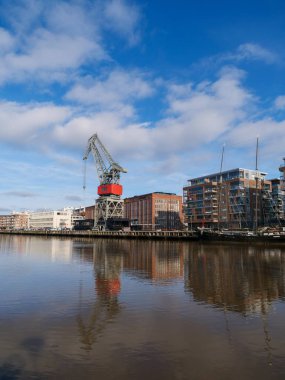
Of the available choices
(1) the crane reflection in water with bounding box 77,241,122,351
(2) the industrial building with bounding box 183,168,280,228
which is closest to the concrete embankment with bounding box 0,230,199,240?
(2) the industrial building with bounding box 183,168,280,228

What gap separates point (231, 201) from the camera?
150 meters

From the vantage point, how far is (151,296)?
917 inches

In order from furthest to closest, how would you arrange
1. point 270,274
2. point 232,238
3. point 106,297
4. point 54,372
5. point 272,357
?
point 232,238 < point 270,274 < point 106,297 < point 272,357 < point 54,372

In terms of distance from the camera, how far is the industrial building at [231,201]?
148 m

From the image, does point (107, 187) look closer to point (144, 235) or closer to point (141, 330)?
point (144, 235)

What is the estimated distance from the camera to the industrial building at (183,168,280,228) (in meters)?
148

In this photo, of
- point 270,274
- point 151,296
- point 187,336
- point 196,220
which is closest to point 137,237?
point 196,220

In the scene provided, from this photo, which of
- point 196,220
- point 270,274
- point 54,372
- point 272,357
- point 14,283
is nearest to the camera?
point 54,372

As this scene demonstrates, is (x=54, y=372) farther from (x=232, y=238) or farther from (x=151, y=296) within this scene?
(x=232, y=238)

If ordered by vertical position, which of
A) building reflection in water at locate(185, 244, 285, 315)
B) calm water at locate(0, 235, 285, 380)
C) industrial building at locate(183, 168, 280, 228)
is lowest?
building reflection in water at locate(185, 244, 285, 315)

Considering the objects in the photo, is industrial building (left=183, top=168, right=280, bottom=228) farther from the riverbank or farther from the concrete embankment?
the riverbank

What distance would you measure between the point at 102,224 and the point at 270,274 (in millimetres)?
142111

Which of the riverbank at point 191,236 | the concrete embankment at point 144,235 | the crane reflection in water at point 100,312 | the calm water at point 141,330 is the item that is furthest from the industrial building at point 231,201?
the calm water at point 141,330

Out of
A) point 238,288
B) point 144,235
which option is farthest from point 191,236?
point 238,288
